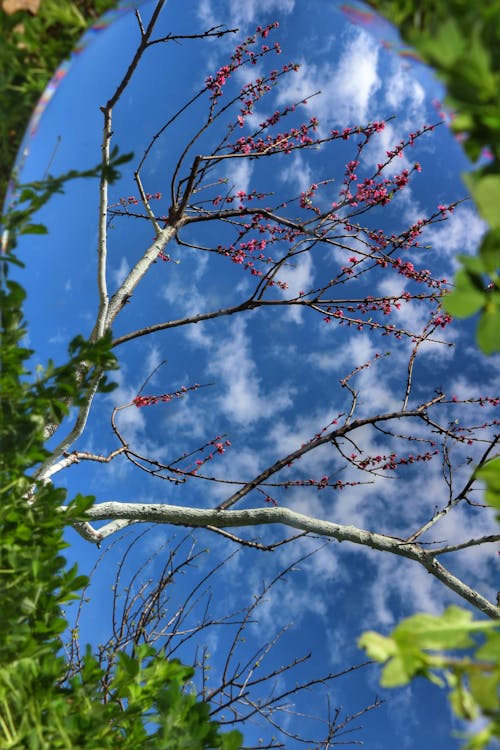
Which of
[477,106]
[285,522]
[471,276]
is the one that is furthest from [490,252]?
[285,522]

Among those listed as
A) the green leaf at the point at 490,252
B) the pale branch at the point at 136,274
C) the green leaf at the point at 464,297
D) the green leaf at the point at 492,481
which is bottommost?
the green leaf at the point at 492,481

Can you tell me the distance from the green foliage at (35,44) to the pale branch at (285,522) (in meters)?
2.31

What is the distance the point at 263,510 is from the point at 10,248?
2.20 metres

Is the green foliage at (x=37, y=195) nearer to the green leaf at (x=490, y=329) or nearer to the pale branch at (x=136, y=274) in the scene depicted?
the green leaf at (x=490, y=329)

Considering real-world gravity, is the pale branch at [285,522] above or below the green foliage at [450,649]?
above

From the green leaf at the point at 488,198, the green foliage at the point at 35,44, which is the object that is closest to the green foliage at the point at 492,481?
the green leaf at the point at 488,198

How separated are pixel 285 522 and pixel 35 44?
2.55 metres

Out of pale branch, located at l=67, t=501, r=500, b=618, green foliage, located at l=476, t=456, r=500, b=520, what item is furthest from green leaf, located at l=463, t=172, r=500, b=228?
pale branch, located at l=67, t=501, r=500, b=618

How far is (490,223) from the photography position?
62 cm

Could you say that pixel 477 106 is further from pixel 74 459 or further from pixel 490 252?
pixel 74 459

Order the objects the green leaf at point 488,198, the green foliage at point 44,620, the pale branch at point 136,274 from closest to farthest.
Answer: the green leaf at point 488,198
the green foliage at point 44,620
the pale branch at point 136,274

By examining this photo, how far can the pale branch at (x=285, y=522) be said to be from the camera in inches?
125

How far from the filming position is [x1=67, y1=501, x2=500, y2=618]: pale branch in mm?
3172

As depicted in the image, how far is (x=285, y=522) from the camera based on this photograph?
3.21m
